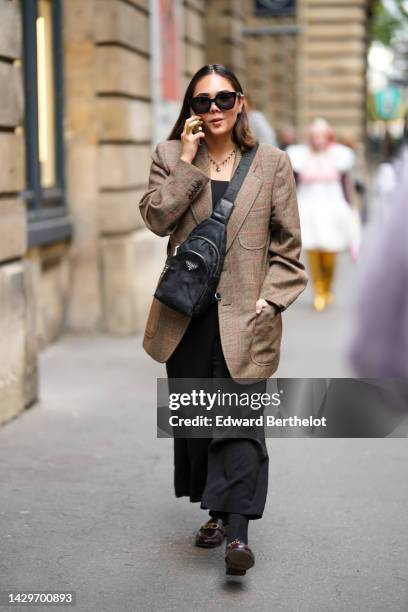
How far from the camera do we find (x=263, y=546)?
4.54 meters

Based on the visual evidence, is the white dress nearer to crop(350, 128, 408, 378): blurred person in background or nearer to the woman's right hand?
the woman's right hand

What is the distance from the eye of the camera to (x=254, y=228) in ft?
13.7

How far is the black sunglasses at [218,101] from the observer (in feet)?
13.5

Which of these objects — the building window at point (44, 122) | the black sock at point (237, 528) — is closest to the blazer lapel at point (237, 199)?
the black sock at point (237, 528)

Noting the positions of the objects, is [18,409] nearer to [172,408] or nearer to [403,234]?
[172,408]

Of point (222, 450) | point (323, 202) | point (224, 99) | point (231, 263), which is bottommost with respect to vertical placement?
point (222, 450)

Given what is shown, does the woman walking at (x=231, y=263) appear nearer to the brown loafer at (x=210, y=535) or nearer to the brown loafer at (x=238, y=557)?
the brown loafer at (x=238, y=557)

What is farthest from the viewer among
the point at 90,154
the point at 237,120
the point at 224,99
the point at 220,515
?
the point at 90,154

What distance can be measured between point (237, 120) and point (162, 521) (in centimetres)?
169

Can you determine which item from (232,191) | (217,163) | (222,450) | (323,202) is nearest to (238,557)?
(222,450)

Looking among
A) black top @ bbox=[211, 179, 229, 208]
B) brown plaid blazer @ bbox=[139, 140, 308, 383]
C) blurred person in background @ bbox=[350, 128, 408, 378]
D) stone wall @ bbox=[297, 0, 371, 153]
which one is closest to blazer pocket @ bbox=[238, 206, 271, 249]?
brown plaid blazer @ bbox=[139, 140, 308, 383]

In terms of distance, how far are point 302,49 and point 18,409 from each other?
22176 millimetres

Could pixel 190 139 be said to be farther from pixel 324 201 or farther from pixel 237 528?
pixel 324 201

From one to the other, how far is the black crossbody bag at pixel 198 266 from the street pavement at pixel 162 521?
535 millimetres
